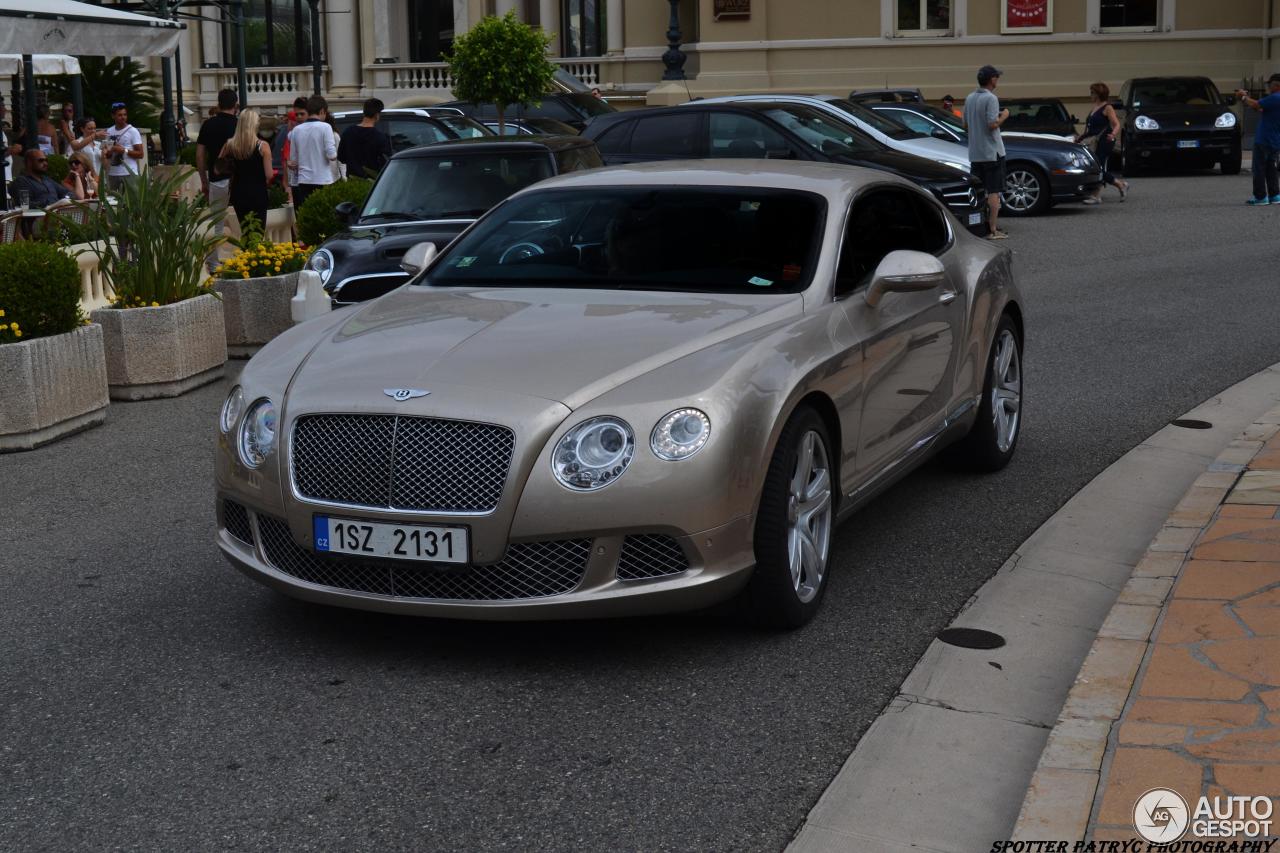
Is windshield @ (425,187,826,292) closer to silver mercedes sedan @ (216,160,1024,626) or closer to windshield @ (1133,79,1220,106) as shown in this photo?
silver mercedes sedan @ (216,160,1024,626)

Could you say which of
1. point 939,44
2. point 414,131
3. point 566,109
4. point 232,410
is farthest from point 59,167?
point 939,44

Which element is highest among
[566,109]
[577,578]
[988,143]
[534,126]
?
[566,109]

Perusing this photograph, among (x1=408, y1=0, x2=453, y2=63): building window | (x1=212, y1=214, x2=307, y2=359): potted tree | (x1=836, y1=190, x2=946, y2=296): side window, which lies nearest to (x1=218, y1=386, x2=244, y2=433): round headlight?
(x1=836, y1=190, x2=946, y2=296): side window

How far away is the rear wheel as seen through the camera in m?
21.7

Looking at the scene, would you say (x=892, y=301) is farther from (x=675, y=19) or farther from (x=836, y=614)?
(x=675, y=19)

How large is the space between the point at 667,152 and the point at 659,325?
1333cm

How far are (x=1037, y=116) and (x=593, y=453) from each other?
25537 millimetres

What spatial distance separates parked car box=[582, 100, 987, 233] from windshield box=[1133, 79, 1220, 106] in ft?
40.8

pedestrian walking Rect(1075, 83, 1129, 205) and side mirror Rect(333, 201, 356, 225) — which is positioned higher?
pedestrian walking Rect(1075, 83, 1129, 205)

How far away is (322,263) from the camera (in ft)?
38.3

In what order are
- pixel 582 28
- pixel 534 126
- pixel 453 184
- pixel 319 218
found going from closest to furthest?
pixel 453 184, pixel 319 218, pixel 534 126, pixel 582 28

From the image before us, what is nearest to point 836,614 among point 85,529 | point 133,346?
point 85,529

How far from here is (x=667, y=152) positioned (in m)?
18.7

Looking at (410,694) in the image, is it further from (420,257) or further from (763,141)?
(763,141)
